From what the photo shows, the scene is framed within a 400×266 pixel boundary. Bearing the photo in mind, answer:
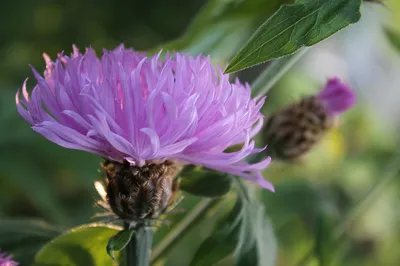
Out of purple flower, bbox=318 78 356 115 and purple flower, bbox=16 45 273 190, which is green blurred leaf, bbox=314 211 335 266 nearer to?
purple flower, bbox=318 78 356 115

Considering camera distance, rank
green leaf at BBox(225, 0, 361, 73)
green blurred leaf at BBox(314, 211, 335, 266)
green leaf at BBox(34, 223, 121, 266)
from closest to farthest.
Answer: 1. green leaf at BBox(225, 0, 361, 73)
2. green leaf at BBox(34, 223, 121, 266)
3. green blurred leaf at BBox(314, 211, 335, 266)

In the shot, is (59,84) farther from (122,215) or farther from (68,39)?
(68,39)

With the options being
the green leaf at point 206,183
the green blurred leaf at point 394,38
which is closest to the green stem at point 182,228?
the green leaf at point 206,183

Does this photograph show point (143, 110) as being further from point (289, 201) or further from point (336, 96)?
point (289, 201)

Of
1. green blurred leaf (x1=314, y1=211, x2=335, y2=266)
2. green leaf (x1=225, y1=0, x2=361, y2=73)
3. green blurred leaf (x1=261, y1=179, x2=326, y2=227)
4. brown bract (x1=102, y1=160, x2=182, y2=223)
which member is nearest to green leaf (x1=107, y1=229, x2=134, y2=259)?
brown bract (x1=102, y1=160, x2=182, y2=223)

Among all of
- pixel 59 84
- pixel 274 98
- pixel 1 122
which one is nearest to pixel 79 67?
pixel 59 84
